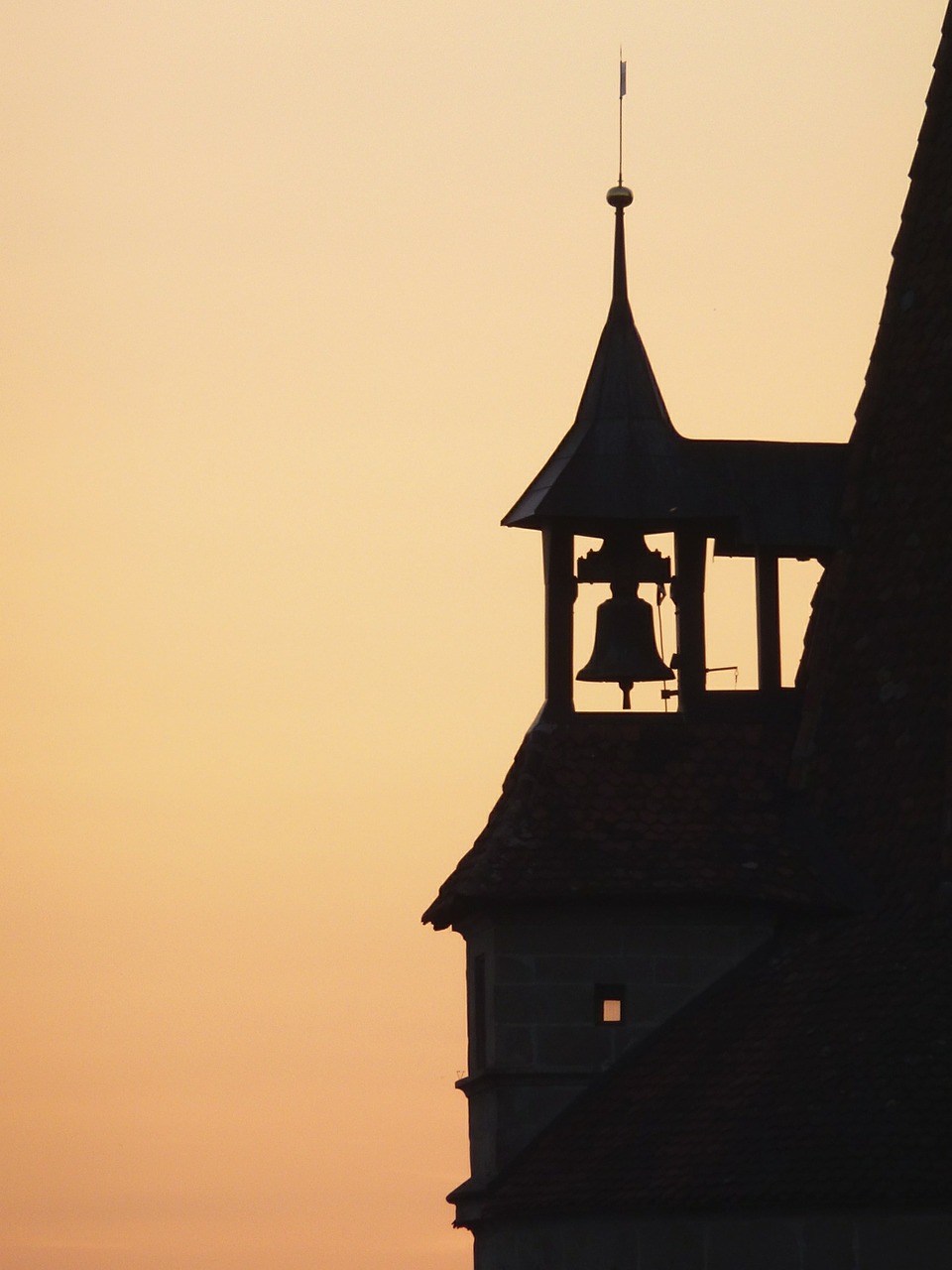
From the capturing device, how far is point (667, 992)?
34438 mm

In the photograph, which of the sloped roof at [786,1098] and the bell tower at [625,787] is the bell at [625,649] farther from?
the sloped roof at [786,1098]

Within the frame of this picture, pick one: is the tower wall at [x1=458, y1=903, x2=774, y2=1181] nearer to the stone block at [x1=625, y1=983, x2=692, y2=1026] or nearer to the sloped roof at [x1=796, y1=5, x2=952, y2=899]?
the stone block at [x1=625, y1=983, x2=692, y2=1026]

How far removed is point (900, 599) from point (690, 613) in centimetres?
255

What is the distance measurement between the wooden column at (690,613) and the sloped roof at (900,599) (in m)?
1.08

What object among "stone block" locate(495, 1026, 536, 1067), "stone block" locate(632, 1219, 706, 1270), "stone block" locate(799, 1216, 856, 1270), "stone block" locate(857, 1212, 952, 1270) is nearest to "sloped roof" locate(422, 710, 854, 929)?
"stone block" locate(495, 1026, 536, 1067)

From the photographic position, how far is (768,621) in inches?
1441

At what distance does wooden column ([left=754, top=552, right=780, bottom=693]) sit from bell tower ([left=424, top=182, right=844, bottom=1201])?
20 millimetres

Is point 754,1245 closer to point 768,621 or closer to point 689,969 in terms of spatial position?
point 689,969

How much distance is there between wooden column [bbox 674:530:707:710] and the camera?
119 ft

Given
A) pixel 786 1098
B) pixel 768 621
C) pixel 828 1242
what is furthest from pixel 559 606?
pixel 828 1242

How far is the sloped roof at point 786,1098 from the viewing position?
30438 mm

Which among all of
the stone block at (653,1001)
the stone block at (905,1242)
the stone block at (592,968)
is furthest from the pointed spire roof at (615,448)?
the stone block at (905,1242)

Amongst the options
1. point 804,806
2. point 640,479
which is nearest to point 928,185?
point 640,479

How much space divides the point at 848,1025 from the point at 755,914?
3036 millimetres
